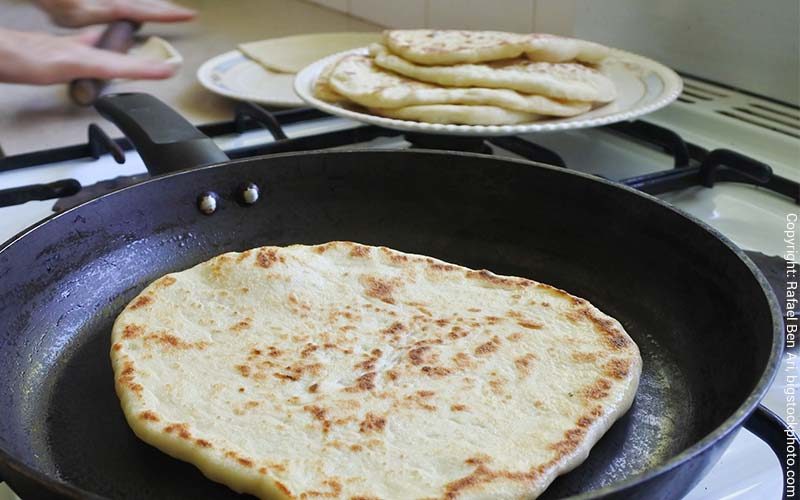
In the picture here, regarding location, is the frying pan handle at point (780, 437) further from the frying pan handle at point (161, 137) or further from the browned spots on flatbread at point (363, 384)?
the frying pan handle at point (161, 137)

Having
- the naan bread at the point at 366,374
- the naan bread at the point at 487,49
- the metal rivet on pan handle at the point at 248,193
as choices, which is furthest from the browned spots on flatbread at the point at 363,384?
the naan bread at the point at 487,49

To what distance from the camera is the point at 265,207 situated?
91cm

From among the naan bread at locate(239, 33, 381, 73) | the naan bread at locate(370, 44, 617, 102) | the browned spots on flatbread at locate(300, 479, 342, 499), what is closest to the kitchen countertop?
the naan bread at locate(239, 33, 381, 73)

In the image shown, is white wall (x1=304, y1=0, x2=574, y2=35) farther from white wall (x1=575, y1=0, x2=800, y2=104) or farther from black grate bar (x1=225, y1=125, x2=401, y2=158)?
black grate bar (x1=225, y1=125, x2=401, y2=158)

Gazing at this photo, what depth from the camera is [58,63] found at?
4.86 feet

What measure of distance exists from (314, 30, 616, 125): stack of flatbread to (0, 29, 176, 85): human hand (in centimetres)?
49

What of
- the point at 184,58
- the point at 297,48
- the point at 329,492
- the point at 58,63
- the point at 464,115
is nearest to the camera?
the point at 329,492

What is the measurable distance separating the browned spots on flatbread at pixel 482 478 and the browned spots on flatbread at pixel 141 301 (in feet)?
1.15

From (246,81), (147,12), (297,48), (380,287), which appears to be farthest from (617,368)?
(147,12)

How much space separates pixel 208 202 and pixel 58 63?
0.78 meters

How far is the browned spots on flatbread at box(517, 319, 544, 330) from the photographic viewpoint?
2.28 ft

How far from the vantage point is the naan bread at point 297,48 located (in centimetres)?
166

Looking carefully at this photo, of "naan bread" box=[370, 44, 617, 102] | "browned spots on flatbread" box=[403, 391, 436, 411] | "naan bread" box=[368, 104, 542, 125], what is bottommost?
"browned spots on flatbread" box=[403, 391, 436, 411]

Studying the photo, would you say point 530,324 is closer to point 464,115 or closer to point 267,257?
point 267,257
